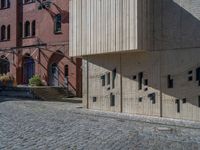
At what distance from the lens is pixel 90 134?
1233 cm

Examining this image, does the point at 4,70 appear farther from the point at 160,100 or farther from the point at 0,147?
the point at 0,147

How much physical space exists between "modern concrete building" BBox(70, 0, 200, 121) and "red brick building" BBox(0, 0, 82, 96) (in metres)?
13.6

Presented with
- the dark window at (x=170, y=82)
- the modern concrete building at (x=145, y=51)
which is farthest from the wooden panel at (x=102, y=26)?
the dark window at (x=170, y=82)

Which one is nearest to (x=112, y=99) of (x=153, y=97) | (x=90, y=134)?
(x=153, y=97)

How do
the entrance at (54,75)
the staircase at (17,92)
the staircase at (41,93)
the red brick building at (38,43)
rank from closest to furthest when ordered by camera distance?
the staircase at (41,93), the staircase at (17,92), the red brick building at (38,43), the entrance at (54,75)

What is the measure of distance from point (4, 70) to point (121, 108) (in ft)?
82.3

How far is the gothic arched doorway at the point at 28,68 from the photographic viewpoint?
38344 millimetres

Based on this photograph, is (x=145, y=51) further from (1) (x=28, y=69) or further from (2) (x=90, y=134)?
(1) (x=28, y=69)

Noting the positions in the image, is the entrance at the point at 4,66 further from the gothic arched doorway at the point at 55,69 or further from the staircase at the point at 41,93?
the staircase at the point at 41,93

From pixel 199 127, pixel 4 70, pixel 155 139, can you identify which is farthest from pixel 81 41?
pixel 4 70

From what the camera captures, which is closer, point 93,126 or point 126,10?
point 93,126

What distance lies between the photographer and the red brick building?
34.1 metres

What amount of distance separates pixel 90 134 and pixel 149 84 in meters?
6.08

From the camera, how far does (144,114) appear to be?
18094 mm
